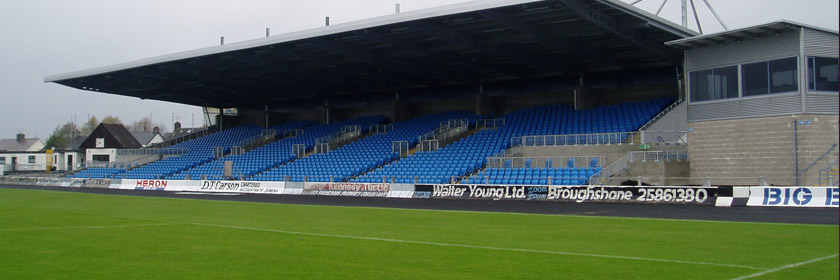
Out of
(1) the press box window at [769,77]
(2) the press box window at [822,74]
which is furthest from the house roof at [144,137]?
(2) the press box window at [822,74]

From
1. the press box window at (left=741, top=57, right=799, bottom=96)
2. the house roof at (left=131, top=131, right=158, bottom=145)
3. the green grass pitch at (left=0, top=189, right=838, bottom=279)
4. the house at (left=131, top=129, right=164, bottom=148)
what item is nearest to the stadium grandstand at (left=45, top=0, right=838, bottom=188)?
the press box window at (left=741, top=57, right=799, bottom=96)

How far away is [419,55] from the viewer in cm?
4022

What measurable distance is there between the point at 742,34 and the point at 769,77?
6.56 feet

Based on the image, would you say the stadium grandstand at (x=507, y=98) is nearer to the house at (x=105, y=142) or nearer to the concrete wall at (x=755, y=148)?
the concrete wall at (x=755, y=148)

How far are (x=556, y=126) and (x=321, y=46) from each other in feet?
46.7

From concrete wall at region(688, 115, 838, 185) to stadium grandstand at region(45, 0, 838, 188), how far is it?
53mm

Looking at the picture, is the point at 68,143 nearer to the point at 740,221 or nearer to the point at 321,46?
the point at 321,46

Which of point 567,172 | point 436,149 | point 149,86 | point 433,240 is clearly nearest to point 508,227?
point 433,240

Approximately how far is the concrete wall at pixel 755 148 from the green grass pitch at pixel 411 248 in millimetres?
10257

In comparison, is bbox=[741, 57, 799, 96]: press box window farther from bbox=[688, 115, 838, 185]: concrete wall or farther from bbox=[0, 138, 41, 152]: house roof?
bbox=[0, 138, 41, 152]: house roof

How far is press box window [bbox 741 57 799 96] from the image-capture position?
2662 cm

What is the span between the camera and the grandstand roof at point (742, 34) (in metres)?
26.0

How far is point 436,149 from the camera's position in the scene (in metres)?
42.4

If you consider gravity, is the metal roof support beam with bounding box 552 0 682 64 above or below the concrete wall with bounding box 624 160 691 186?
above
